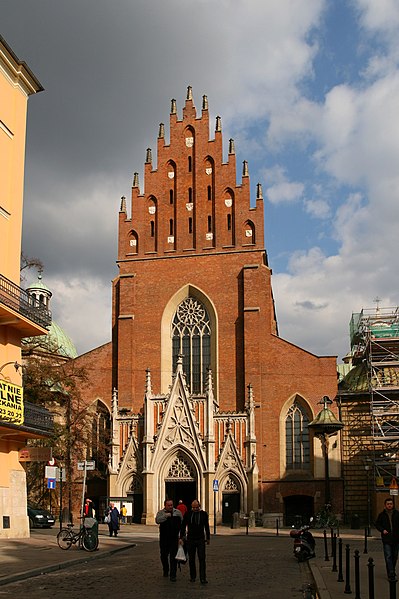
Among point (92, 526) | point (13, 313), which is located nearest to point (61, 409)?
point (13, 313)

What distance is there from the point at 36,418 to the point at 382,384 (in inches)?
923

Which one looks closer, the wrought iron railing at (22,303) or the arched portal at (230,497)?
the wrought iron railing at (22,303)

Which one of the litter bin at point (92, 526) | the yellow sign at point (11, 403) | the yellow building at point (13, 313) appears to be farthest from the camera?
the yellow building at point (13, 313)

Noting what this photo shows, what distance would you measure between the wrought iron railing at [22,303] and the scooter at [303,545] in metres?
11.5

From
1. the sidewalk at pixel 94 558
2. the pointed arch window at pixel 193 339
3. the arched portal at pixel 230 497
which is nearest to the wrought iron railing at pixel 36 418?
the sidewalk at pixel 94 558

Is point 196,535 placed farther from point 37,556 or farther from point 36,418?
point 36,418

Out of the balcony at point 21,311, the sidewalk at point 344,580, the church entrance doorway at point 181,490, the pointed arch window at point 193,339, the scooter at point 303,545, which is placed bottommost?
the sidewalk at point 344,580

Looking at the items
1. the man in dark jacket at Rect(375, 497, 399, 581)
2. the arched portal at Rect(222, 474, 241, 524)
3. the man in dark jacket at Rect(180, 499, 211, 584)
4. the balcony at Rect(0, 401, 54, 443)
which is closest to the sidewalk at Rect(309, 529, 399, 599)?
the man in dark jacket at Rect(375, 497, 399, 581)

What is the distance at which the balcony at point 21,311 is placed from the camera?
2569cm

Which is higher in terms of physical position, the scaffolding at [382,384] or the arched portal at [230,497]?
the scaffolding at [382,384]

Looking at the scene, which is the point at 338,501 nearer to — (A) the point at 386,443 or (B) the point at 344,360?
(A) the point at 386,443

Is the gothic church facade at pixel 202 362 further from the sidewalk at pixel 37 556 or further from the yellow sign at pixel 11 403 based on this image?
the yellow sign at pixel 11 403

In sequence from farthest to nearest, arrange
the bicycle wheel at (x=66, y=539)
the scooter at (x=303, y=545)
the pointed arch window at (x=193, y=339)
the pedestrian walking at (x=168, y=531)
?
the pointed arch window at (x=193, y=339)
the bicycle wheel at (x=66, y=539)
the scooter at (x=303, y=545)
the pedestrian walking at (x=168, y=531)

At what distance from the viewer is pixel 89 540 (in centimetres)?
2197
